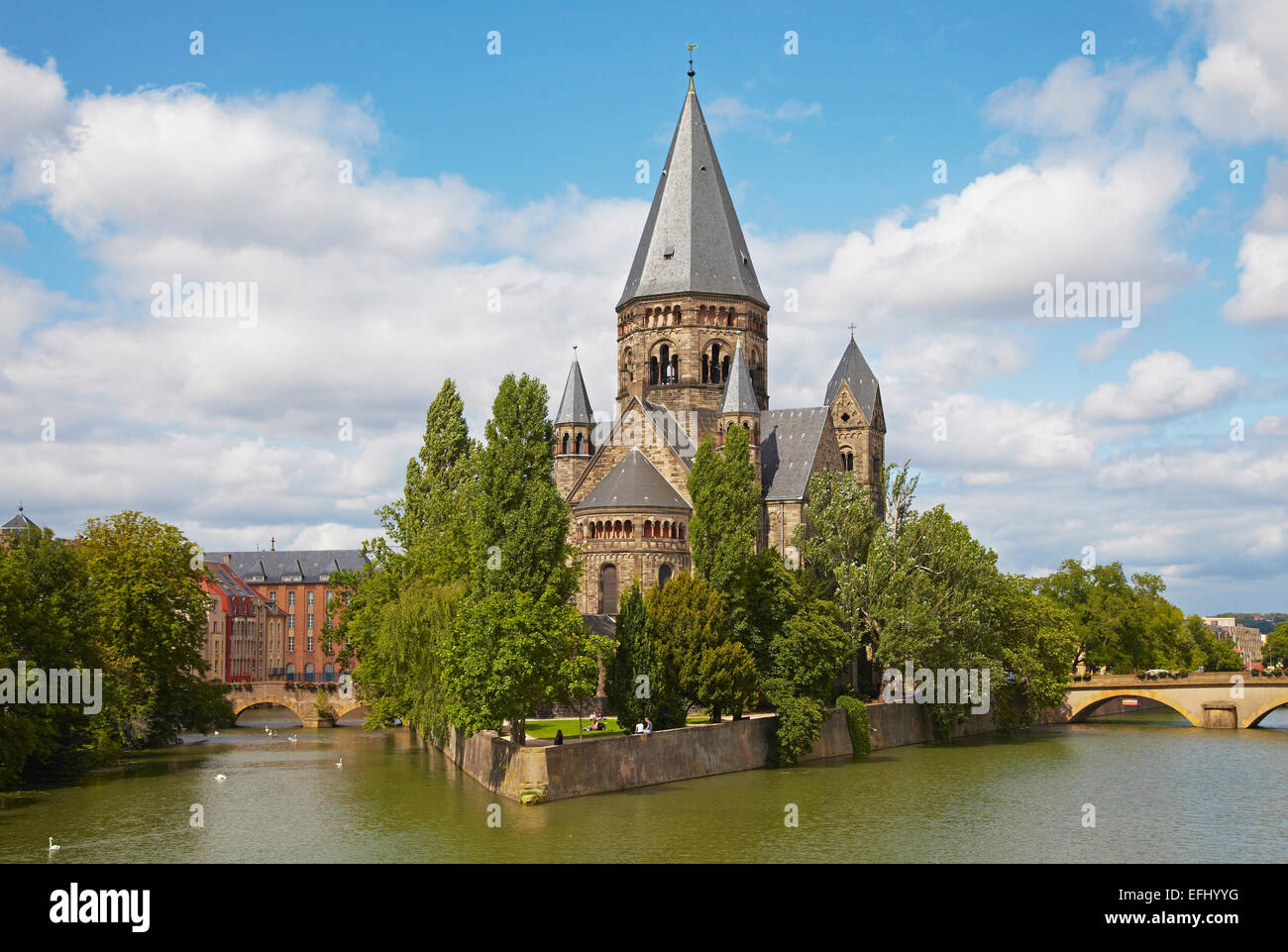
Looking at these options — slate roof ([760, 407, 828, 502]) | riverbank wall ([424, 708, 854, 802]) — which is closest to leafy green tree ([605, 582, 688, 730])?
riverbank wall ([424, 708, 854, 802])

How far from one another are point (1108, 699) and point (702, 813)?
158 feet

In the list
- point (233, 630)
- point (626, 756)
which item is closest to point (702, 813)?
point (626, 756)

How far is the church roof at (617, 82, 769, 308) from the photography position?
80062 mm

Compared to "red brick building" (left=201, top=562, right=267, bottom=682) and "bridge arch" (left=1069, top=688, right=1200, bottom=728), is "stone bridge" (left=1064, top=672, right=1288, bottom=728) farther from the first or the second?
"red brick building" (left=201, top=562, right=267, bottom=682)

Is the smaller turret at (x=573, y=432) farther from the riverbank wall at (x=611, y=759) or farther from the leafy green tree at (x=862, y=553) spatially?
the riverbank wall at (x=611, y=759)

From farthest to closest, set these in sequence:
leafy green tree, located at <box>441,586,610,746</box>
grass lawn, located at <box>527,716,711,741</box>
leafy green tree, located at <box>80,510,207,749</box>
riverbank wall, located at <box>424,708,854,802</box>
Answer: leafy green tree, located at <box>80,510,207,749</box>, grass lawn, located at <box>527,716,711,741</box>, leafy green tree, located at <box>441,586,610,746</box>, riverbank wall, located at <box>424,708,854,802</box>

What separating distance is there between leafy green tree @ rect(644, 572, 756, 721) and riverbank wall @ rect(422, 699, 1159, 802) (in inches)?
49.3

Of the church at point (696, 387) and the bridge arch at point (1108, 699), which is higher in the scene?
the church at point (696, 387)

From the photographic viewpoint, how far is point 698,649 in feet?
156

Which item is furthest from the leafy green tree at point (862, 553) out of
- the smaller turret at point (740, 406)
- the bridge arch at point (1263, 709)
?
the bridge arch at point (1263, 709)

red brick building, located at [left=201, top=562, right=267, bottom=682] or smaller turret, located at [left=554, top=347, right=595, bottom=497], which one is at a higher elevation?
smaller turret, located at [left=554, top=347, right=595, bottom=497]

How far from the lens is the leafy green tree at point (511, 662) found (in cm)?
3900

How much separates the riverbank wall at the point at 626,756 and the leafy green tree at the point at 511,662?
1604 millimetres
